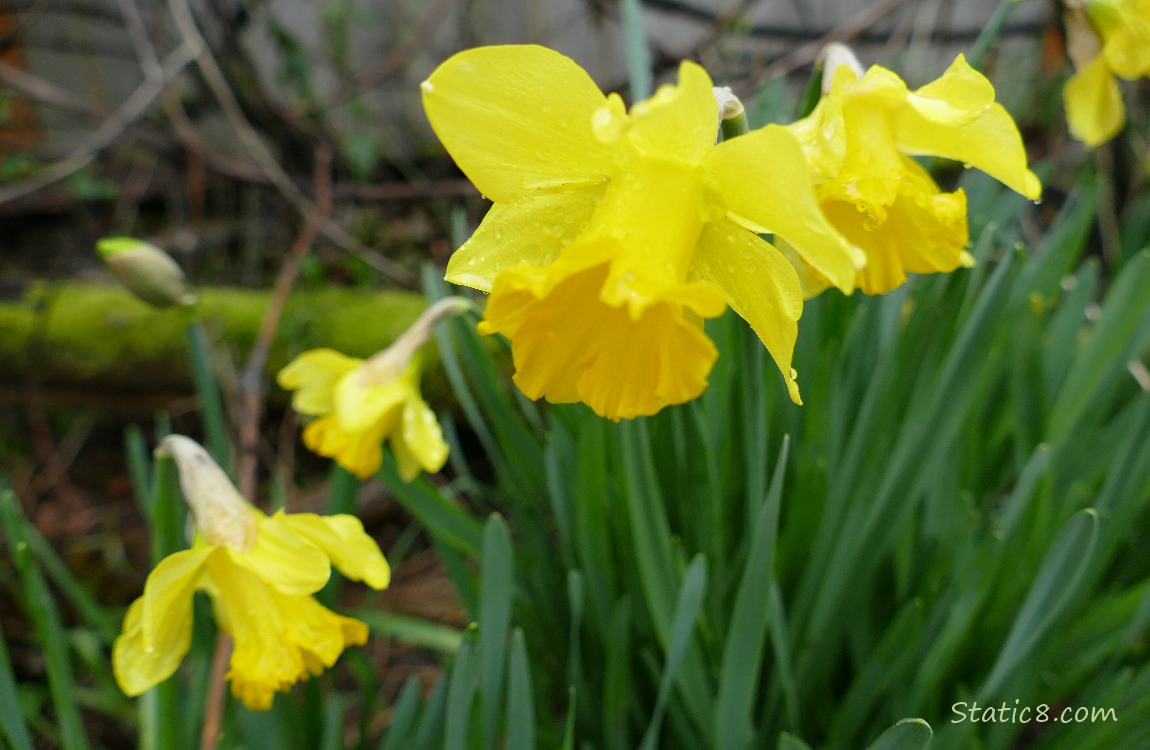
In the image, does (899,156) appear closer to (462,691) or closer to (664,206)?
(664,206)

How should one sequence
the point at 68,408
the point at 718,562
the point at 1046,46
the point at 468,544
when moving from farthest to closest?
the point at 1046,46
the point at 68,408
the point at 468,544
the point at 718,562

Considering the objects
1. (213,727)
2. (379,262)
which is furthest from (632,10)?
(379,262)

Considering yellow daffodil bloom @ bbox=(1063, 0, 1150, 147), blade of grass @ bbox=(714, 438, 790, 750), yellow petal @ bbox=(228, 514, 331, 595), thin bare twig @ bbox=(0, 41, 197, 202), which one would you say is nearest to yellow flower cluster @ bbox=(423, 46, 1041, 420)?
blade of grass @ bbox=(714, 438, 790, 750)

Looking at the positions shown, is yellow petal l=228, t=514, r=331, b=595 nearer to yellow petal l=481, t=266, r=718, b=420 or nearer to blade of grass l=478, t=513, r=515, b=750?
blade of grass l=478, t=513, r=515, b=750

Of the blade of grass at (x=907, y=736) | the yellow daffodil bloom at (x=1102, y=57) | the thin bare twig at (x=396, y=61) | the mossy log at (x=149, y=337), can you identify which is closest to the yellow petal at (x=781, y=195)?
the blade of grass at (x=907, y=736)

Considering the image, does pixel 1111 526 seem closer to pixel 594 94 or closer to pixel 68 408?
pixel 594 94

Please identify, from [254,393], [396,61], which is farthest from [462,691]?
[396,61]

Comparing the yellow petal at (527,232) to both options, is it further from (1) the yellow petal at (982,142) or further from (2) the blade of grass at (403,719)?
(2) the blade of grass at (403,719)
